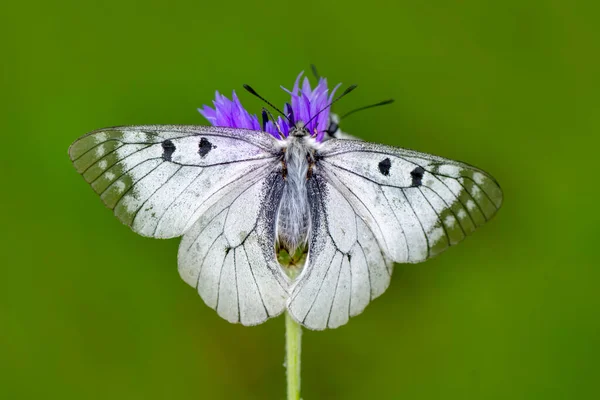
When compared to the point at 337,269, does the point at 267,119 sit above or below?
above

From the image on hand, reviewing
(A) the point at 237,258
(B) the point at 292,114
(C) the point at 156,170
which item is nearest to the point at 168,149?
(C) the point at 156,170

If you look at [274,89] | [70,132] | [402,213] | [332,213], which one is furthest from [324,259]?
[70,132]

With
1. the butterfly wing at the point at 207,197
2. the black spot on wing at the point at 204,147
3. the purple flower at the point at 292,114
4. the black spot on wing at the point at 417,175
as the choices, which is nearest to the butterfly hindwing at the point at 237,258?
the butterfly wing at the point at 207,197

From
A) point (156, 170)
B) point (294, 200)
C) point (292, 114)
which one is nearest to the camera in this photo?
point (156, 170)

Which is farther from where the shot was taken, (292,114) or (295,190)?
(292,114)

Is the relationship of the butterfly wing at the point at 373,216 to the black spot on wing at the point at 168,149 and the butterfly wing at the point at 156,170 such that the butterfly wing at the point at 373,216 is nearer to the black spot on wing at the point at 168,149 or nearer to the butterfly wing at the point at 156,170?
the butterfly wing at the point at 156,170

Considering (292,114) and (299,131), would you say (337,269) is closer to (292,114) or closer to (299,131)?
(299,131)

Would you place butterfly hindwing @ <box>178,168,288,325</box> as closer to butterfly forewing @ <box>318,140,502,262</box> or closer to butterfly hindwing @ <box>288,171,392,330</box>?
butterfly hindwing @ <box>288,171,392,330</box>

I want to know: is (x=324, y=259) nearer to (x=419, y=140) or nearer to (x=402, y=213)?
(x=402, y=213)
